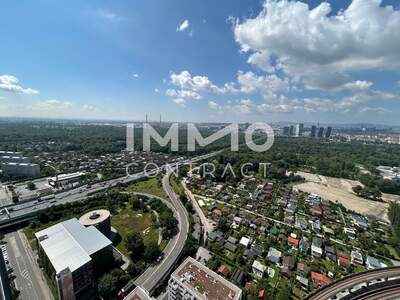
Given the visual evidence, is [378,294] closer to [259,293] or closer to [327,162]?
[259,293]

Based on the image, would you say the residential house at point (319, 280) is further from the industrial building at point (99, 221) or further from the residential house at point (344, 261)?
the industrial building at point (99, 221)

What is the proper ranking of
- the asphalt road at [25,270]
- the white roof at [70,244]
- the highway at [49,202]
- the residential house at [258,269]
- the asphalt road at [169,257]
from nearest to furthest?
the white roof at [70,244], the asphalt road at [25,270], the asphalt road at [169,257], the residential house at [258,269], the highway at [49,202]

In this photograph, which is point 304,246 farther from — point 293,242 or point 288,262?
point 288,262

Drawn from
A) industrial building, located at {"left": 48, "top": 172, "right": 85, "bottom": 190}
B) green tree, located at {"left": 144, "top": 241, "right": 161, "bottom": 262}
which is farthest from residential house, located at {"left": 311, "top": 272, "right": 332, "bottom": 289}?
industrial building, located at {"left": 48, "top": 172, "right": 85, "bottom": 190}

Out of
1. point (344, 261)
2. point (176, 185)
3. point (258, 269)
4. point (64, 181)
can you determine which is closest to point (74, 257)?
point (258, 269)

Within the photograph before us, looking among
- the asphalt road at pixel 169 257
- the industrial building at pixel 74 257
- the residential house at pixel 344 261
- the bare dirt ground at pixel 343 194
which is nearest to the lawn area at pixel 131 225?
the asphalt road at pixel 169 257

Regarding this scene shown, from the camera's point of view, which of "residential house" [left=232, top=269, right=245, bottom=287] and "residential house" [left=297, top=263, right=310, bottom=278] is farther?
"residential house" [left=297, top=263, right=310, bottom=278]

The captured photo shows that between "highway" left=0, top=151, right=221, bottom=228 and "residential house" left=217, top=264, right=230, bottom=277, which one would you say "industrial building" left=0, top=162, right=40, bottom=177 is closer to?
"highway" left=0, top=151, right=221, bottom=228
